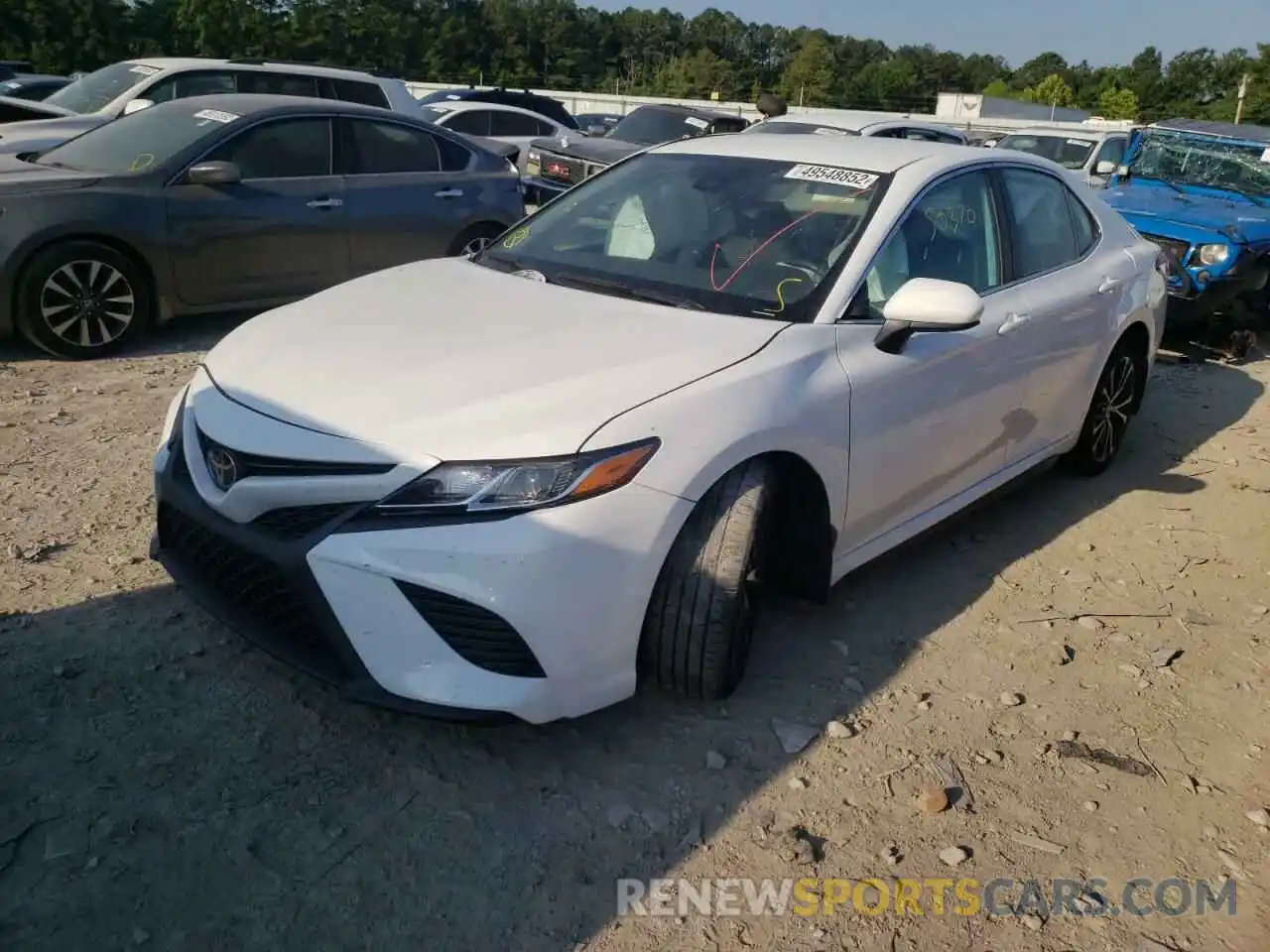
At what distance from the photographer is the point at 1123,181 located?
29.6 ft

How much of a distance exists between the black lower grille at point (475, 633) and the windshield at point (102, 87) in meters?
8.66

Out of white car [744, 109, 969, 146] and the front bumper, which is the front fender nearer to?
the front bumper

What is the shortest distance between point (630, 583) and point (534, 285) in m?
1.34

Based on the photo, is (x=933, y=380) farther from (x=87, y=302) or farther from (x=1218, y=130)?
(x=1218, y=130)

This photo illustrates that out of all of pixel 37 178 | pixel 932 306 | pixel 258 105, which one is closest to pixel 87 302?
pixel 37 178

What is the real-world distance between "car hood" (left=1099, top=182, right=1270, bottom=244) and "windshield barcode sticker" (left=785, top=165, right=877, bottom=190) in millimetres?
5113

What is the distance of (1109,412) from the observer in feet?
16.5

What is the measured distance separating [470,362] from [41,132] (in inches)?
283

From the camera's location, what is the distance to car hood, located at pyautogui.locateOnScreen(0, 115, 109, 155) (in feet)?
25.1

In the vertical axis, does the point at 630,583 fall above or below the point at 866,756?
above

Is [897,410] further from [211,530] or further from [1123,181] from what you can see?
[1123,181]

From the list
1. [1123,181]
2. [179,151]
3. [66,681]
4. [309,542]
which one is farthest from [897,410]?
[1123,181]

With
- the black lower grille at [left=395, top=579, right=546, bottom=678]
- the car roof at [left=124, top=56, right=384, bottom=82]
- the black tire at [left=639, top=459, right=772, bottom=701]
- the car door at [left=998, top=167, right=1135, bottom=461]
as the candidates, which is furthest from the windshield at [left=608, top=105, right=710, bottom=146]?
the black lower grille at [left=395, top=579, right=546, bottom=678]

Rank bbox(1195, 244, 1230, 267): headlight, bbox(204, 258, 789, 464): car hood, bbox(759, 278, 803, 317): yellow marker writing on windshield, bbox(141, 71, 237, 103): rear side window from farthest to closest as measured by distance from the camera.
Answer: bbox(141, 71, 237, 103): rear side window < bbox(1195, 244, 1230, 267): headlight < bbox(759, 278, 803, 317): yellow marker writing on windshield < bbox(204, 258, 789, 464): car hood
